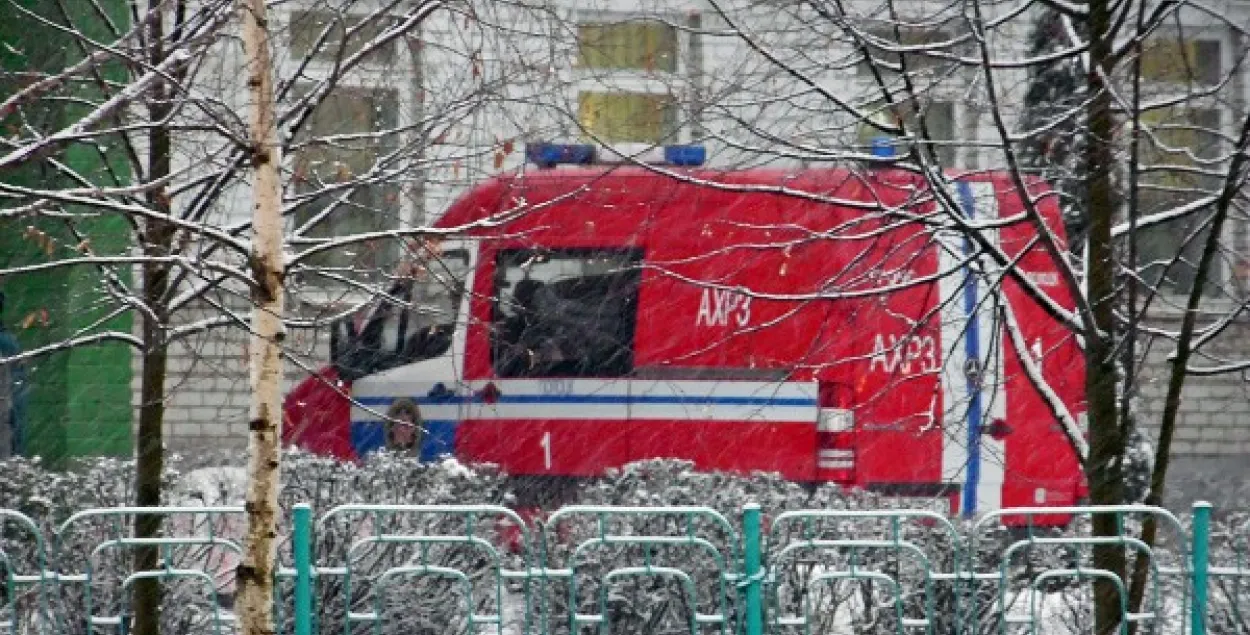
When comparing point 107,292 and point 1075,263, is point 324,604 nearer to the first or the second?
point 107,292

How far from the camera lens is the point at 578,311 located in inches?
509

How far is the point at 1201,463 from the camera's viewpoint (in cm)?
2072

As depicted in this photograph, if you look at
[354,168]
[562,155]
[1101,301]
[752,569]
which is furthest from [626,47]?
[752,569]

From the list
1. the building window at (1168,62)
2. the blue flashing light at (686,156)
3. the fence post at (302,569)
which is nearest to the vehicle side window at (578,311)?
the blue flashing light at (686,156)

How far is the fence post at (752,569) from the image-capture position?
7.78 metres

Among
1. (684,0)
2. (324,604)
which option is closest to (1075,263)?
(684,0)

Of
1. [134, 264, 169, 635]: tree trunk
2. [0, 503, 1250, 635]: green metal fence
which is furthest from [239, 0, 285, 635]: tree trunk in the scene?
[134, 264, 169, 635]: tree trunk

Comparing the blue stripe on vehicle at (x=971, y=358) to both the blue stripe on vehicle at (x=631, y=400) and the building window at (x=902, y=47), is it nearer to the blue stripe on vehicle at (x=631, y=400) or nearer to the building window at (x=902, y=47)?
the building window at (x=902, y=47)

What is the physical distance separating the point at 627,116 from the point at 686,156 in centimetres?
98

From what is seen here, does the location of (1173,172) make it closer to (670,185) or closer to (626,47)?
(670,185)

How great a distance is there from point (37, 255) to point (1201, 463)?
43.2 ft

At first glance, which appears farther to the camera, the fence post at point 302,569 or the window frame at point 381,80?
the window frame at point 381,80

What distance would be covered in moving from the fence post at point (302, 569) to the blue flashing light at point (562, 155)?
7.25 feet

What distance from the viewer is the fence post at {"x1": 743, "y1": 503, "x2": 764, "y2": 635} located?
25.5 feet
